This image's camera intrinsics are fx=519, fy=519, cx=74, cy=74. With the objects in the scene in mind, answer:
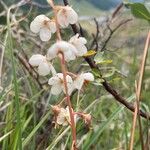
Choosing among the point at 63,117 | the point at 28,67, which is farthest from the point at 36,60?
the point at 28,67

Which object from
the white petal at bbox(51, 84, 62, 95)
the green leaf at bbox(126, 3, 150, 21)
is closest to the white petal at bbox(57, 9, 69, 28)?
the white petal at bbox(51, 84, 62, 95)

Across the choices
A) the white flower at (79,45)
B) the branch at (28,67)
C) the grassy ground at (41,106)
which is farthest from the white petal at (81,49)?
the branch at (28,67)

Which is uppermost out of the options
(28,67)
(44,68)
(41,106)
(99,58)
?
(44,68)

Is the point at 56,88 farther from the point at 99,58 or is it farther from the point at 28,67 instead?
the point at 28,67

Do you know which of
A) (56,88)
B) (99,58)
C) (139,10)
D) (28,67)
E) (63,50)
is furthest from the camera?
(28,67)

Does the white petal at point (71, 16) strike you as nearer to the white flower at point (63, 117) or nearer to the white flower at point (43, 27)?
the white flower at point (43, 27)

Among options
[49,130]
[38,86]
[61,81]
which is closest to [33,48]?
[38,86]

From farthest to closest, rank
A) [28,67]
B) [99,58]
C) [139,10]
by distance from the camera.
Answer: [28,67] < [99,58] < [139,10]
